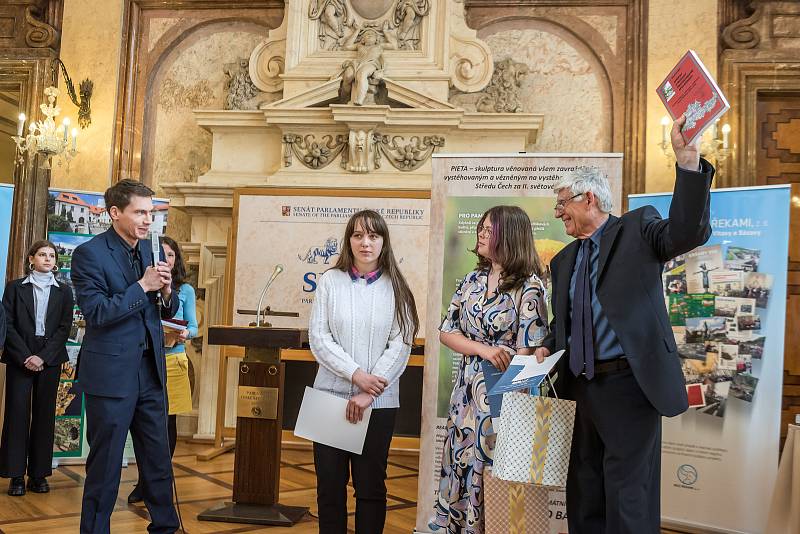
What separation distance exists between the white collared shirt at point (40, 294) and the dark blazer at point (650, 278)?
3.42m

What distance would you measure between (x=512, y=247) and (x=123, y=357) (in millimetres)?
1503

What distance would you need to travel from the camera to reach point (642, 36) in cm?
646

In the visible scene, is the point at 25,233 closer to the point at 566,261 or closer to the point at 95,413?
the point at 95,413

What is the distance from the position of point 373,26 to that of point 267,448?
4.28 meters

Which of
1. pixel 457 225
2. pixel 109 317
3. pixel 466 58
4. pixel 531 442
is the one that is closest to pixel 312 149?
pixel 466 58

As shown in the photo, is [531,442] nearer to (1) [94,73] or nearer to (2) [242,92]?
(2) [242,92]

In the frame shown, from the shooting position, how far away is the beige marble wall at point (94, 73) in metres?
6.80

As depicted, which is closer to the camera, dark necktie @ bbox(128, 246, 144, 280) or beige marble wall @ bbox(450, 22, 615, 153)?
dark necktie @ bbox(128, 246, 144, 280)

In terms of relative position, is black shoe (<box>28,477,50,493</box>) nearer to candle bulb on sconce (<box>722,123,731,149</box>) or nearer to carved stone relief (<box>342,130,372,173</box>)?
carved stone relief (<box>342,130,372,173</box>)

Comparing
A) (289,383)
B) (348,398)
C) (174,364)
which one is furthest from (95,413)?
(289,383)

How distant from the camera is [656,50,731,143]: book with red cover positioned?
1969mm

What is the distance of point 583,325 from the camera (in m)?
2.34

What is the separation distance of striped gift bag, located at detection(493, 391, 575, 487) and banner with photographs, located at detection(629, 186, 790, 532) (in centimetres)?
205

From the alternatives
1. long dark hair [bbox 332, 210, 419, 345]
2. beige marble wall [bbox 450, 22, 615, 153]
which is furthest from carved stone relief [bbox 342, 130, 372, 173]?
long dark hair [bbox 332, 210, 419, 345]
